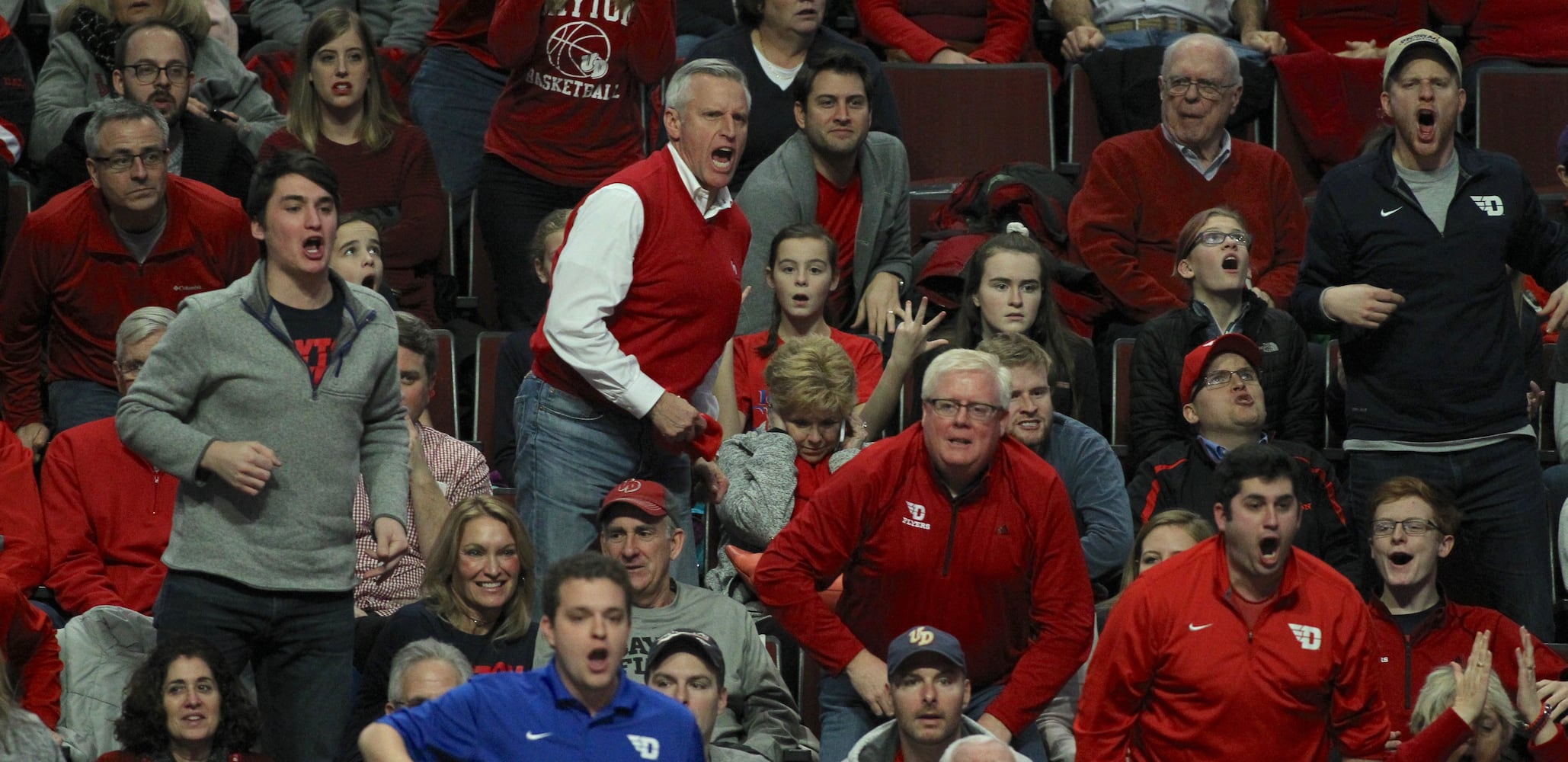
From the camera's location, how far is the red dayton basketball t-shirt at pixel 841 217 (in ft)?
23.4

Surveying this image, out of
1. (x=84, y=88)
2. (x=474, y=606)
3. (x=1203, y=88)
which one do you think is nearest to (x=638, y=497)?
(x=474, y=606)

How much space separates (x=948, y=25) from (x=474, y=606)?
3.96 metres

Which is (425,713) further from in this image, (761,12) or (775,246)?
(761,12)

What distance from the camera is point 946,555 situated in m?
5.14

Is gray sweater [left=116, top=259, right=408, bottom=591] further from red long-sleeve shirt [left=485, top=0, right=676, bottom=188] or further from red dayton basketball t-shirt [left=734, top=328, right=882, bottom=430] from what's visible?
red long-sleeve shirt [left=485, top=0, right=676, bottom=188]

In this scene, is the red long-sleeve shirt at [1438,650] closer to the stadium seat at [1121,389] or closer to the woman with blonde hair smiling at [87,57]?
the stadium seat at [1121,389]

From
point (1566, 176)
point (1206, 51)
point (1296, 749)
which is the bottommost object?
point (1296, 749)

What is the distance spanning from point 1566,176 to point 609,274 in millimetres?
3447

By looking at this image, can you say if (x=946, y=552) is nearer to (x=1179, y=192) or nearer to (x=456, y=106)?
(x=1179, y=192)

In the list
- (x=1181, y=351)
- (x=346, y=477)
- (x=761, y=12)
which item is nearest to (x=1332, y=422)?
(x=1181, y=351)

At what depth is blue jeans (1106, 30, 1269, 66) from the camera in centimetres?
823

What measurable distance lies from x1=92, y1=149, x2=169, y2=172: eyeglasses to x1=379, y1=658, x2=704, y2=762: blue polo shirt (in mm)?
2655

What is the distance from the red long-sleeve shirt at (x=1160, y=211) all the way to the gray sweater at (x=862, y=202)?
619mm

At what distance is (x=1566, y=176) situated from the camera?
6.86 m
